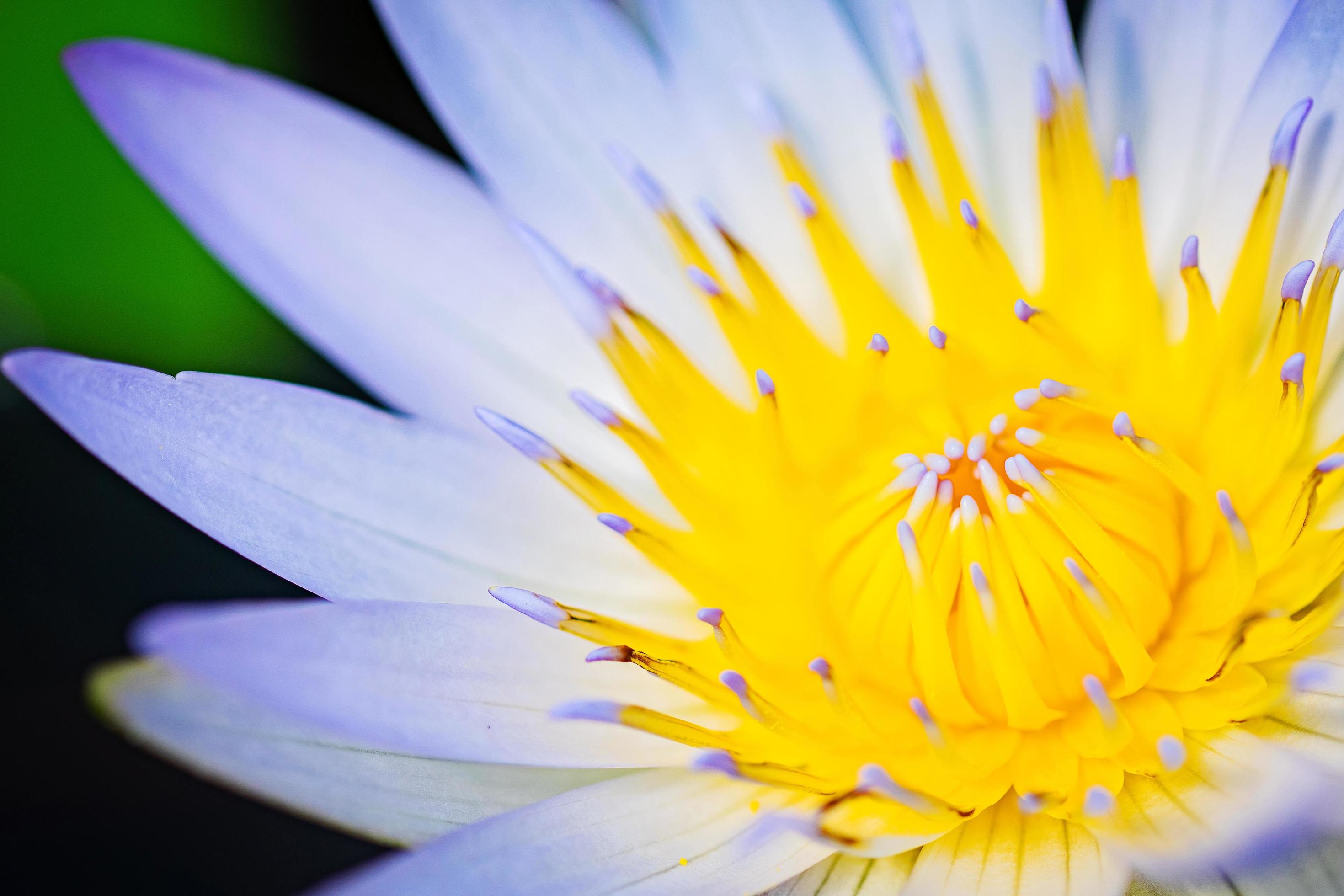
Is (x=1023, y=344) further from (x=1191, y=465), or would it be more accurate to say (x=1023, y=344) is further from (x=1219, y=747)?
(x=1219, y=747)

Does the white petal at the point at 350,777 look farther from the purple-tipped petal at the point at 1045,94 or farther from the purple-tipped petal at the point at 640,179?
the purple-tipped petal at the point at 1045,94

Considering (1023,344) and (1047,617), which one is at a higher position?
(1023,344)

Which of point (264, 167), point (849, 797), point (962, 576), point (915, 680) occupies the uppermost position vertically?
point (264, 167)

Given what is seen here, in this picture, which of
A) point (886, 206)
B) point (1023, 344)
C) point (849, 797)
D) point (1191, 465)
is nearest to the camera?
point (849, 797)

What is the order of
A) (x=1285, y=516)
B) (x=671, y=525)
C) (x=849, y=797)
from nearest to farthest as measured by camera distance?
(x=849, y=797) < (x=1285, y=516) < (x=671, y=525)

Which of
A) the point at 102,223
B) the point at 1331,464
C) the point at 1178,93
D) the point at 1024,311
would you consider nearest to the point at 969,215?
the point at 1024,311

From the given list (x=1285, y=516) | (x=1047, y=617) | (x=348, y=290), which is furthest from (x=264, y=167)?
(x=1285, y=516)

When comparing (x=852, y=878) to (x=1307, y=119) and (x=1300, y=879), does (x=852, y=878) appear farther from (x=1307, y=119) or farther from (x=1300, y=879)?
(x=1307, y=119)
